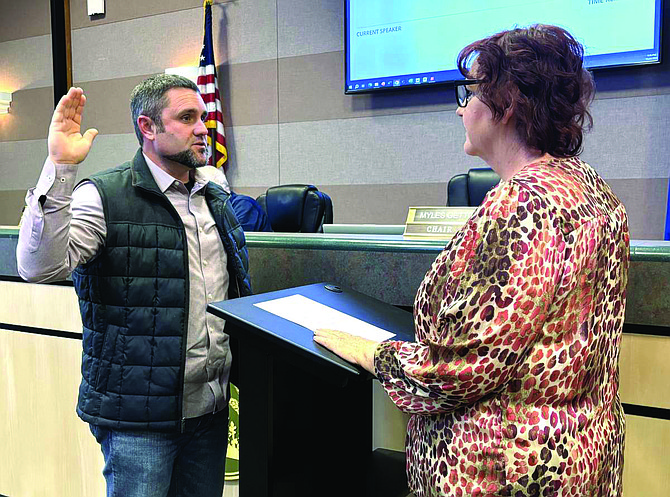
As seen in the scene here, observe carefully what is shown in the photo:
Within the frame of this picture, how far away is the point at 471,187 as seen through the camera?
123 inches

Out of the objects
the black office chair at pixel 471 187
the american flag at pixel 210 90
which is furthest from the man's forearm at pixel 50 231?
the american flag at pixel 210 90

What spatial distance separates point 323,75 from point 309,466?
3.85m

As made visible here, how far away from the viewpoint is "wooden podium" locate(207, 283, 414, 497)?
120 centimetres

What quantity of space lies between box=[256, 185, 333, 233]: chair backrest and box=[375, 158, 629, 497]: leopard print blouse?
68.6 inches

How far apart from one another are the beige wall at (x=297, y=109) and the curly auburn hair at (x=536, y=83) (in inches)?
131

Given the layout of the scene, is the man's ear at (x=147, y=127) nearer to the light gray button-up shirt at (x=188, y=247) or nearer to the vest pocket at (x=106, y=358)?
the light gray button-up shirt at (x=188, y=247)

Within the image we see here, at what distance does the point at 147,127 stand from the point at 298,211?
1.14 meters

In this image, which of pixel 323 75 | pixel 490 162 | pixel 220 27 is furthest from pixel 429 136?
pixel 490 162

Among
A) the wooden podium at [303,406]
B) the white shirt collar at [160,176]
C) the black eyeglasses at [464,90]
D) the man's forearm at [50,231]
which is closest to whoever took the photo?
the black eyeglasses at [464,90]

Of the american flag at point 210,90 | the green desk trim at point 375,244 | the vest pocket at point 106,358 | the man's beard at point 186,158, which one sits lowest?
the vest pocket at point 106,358

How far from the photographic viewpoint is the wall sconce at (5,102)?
6.44m

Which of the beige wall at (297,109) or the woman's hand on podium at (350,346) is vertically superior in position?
the beige wall at (297,109)

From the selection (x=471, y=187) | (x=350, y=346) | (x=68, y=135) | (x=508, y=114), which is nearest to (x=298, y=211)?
(x=471, y=187)

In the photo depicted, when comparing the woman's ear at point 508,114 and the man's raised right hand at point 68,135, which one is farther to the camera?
the man's raised right hand at point 68,135
